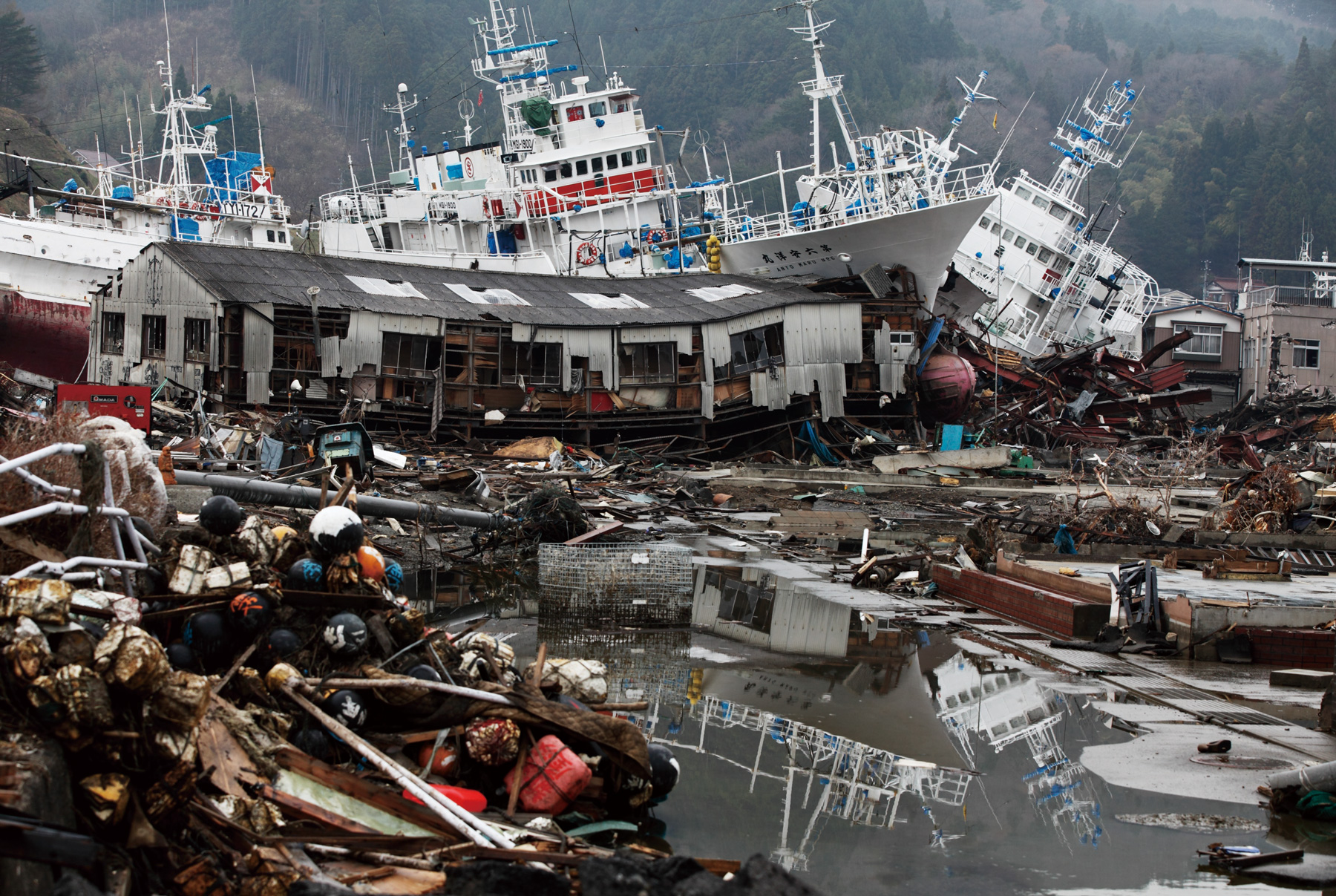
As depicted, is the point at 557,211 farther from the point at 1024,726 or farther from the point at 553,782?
the point at 553,782

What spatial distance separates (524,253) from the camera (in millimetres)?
39531

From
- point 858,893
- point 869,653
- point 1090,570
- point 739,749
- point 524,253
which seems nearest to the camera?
point 858,893

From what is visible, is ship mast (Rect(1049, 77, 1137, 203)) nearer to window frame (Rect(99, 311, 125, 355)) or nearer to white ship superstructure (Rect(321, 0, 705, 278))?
white ship superstructure (Rect(321, 0, 705, 278))

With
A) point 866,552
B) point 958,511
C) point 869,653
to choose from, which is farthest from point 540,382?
point 869,653

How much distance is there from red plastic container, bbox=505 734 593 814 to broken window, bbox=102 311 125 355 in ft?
79.1

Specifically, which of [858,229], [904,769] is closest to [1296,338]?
[858,229]

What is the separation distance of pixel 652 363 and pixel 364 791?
2470cm

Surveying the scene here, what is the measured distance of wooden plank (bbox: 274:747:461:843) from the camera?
5547 mm

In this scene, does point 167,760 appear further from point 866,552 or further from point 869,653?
point 866,552

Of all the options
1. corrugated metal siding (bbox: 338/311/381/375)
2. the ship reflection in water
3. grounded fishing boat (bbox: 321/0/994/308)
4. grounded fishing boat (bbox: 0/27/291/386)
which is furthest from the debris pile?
grounded fishing boat (bbox: 321/0/994/308)

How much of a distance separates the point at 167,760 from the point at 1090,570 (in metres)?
11.7

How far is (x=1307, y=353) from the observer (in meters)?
55.4

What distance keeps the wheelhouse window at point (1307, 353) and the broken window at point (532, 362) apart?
42.8m

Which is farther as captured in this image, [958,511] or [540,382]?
[540,382]
